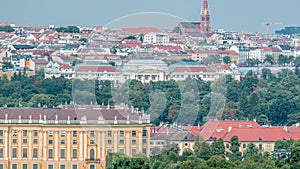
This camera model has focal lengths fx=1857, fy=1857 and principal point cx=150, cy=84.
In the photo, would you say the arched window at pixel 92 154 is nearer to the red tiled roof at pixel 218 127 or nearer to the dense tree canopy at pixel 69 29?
the red tiled roof at pixel 218 127

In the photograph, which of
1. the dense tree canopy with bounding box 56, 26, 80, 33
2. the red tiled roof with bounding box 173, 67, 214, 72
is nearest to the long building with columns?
the red tiled roof with bounding box 173, 67, 214, 72

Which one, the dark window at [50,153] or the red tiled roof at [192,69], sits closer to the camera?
the red tiled roof at [192,69]

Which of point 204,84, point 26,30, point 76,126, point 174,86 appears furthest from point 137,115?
point 26,30

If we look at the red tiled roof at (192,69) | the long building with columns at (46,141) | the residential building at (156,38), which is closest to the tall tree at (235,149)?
the long building with columns at (46,141)

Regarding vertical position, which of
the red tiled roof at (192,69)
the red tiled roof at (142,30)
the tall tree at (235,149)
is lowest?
the tall tree at (235,149)

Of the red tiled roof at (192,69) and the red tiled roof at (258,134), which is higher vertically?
the red tiled roof at (192,69)

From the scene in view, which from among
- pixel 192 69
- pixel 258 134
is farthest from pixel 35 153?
pixel 192 69

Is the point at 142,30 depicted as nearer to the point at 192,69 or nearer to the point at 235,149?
the point at 192,69

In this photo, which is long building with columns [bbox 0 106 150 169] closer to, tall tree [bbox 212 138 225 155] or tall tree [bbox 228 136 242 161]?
tall tree [bbox 212 138 225 155]

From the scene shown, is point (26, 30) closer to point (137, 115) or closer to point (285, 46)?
point (285, 46)
